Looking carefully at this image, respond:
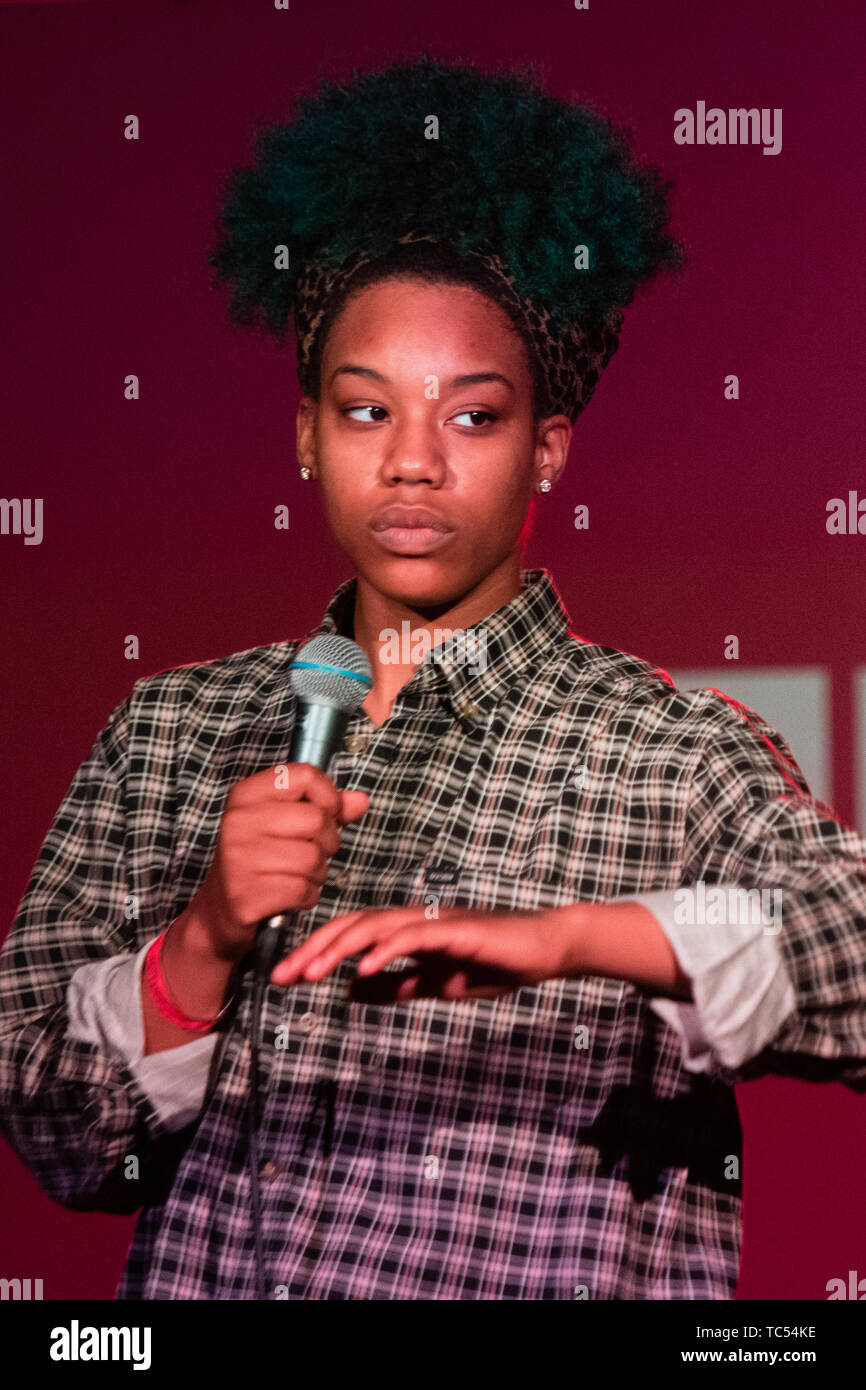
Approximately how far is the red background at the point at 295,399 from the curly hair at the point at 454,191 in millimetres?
117

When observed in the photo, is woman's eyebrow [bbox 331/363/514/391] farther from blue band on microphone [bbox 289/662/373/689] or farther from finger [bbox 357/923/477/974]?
finger [bbox 357/923/477/974]

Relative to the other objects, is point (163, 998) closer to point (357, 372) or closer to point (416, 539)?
point (416, 539)

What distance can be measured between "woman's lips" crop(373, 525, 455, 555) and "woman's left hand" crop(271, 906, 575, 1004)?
55 cm

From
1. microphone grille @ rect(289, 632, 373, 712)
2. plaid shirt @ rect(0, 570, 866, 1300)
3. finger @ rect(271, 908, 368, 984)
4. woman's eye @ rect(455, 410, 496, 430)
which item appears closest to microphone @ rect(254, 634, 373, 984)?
microphone grille @ rect(289, 632, 373, 712)

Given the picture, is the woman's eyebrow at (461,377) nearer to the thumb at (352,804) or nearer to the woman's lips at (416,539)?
the woman's lips at (416,539)

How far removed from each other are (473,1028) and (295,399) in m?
1.01

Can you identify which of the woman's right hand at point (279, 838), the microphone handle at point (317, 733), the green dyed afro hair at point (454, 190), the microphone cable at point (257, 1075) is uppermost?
the green dyed afro hair at point (454, 190)

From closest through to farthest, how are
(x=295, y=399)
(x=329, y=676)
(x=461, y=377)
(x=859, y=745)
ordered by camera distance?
(x=329, y=676), (x=461, y=377), (x=859, y=745), (x=295, y=399)

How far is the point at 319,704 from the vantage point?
4.40 ft

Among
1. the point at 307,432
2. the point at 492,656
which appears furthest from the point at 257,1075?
the point at 307,432

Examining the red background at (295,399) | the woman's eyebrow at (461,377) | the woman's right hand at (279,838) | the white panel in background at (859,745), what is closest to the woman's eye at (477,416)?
the woman's eyebrow at (461,377)

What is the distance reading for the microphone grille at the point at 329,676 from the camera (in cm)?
135
